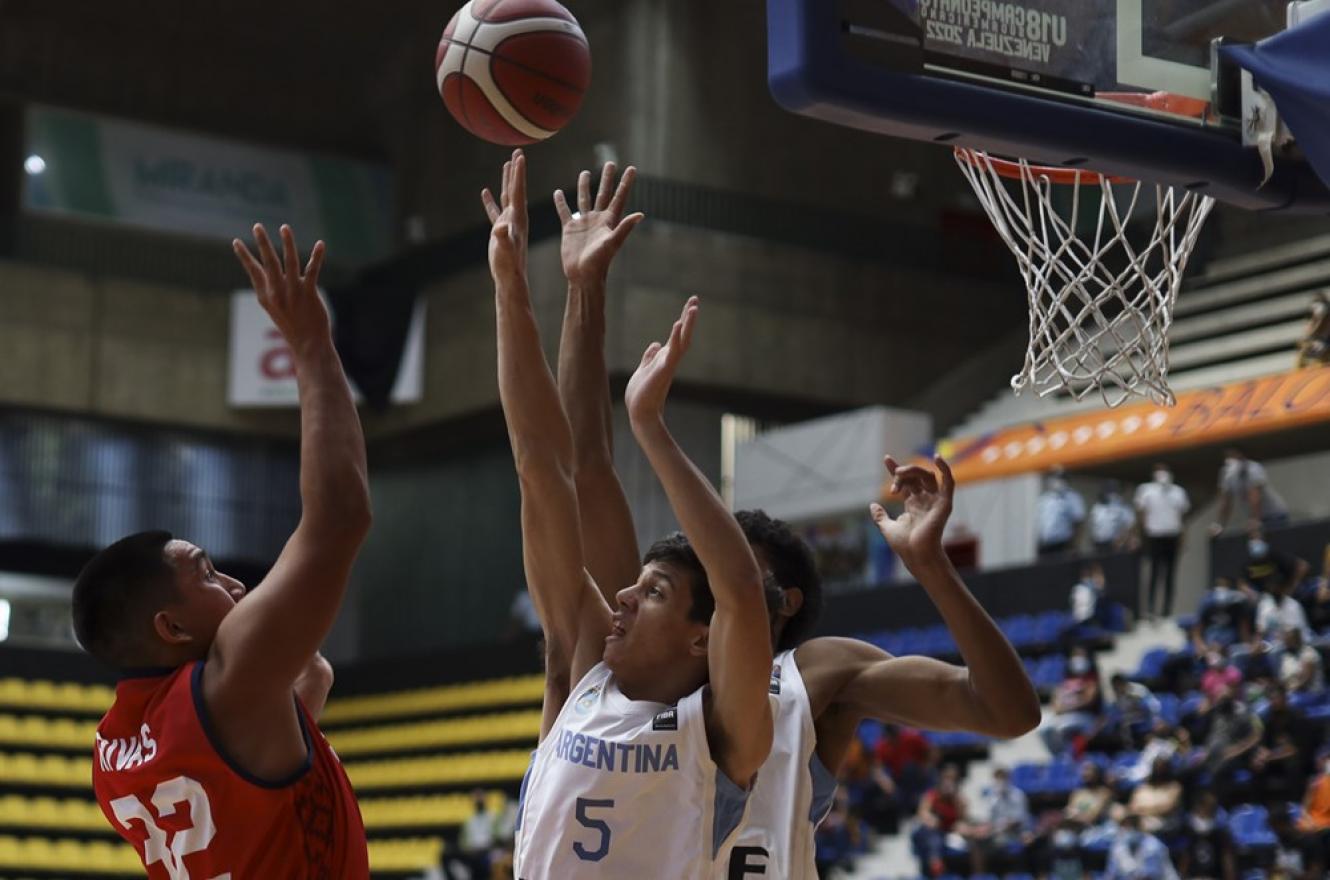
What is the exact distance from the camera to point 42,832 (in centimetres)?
1702

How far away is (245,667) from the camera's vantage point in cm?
286

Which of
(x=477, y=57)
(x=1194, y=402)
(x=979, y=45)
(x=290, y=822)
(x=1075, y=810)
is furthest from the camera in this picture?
(x=1194, y=402)

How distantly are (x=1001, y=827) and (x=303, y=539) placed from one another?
388 inches

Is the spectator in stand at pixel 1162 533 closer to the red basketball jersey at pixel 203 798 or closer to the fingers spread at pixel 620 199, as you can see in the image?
the fingers spread at pixel 620 199

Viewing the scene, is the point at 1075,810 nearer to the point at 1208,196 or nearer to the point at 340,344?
the point at 1208,196

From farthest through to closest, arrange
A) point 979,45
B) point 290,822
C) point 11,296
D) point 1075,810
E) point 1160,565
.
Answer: point 11,296, point 1160,565, point 1075,810, point 979,45, point 290,822

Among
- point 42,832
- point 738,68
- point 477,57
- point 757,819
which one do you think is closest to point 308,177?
point 738,68

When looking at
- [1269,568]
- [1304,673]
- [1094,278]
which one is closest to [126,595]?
[1094,278]

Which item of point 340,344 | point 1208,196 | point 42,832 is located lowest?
point 42,832

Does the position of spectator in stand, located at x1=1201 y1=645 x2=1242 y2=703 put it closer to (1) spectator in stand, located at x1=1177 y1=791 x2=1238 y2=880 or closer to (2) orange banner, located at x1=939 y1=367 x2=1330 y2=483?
(1) spectator in stand, located at x1=1177 y1=791 x2=1238 y2=880

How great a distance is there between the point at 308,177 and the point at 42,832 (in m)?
8.58

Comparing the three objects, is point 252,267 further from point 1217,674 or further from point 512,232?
point 1217,674

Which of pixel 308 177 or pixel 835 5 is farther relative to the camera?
pixel 308 177

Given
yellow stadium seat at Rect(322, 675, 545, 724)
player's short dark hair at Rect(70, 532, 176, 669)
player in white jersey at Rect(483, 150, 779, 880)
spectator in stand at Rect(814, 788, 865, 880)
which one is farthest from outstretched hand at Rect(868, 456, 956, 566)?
yellow stadium seat at Rect(322, 675, 545, 724)
